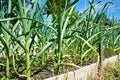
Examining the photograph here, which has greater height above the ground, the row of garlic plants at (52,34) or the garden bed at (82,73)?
the row of garlic plants at (52,34)

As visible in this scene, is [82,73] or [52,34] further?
[52,34]

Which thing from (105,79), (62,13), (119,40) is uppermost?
(62,13)

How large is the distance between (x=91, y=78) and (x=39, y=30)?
0.79 meters

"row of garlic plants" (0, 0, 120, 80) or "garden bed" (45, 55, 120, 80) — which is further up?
"row of garlic plants" (0, 0, 120, 80)

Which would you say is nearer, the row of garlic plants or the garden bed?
the row of garlic plants

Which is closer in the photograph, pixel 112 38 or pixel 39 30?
pixel 39 30

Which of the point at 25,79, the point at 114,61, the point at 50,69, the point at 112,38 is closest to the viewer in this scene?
the point at 25,79

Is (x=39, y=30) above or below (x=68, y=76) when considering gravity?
above

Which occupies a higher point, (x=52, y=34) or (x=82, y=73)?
(x=52, y=34)

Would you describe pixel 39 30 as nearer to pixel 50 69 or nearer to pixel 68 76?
pixel 50 69

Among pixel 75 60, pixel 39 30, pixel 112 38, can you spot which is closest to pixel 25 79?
pixel 39 30

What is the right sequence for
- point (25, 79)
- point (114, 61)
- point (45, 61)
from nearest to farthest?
point (25, 79), point (45, 61), point (114, 61)

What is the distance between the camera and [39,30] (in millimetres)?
3713

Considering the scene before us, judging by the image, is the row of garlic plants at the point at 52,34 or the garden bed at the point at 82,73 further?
the garden bed at the point at 82,73
